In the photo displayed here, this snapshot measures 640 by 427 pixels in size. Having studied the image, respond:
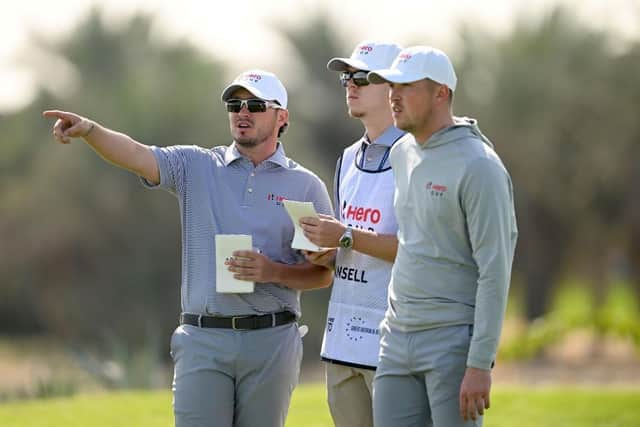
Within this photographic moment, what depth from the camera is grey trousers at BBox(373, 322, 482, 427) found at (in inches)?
200

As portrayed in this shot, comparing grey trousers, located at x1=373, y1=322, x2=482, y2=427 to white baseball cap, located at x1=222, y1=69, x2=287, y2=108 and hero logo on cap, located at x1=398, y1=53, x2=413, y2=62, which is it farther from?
white baseball cap, located at x1=222, y1=69, x2=287, y2=108

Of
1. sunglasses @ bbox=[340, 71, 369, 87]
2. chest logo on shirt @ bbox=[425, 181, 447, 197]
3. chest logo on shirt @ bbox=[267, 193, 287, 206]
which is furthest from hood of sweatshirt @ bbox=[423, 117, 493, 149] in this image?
chest logo on shirt @ bbox=[267, 193, 287, 206]

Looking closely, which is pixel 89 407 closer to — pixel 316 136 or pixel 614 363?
pixel 614 363

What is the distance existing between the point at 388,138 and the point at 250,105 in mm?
693

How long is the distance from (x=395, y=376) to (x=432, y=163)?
2.83 ft

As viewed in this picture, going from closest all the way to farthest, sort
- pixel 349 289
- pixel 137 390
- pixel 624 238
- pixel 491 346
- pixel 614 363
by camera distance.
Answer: pixel 491 346 → pixel 349 289 → pixel 137 390 → pixel 614 363 → pixel 624 238

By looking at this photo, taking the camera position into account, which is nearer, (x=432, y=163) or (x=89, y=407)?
(x=432, y=163)

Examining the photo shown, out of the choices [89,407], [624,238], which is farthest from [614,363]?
[89,407]

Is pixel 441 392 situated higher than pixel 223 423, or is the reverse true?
pixel 441 392

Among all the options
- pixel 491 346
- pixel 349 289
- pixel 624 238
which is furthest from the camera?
pixel 624 238

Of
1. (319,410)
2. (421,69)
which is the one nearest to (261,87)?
(421,69)

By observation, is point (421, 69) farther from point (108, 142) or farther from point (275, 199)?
point (108, 142)

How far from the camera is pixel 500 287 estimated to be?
16.3 ft

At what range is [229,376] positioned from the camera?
6.10m
